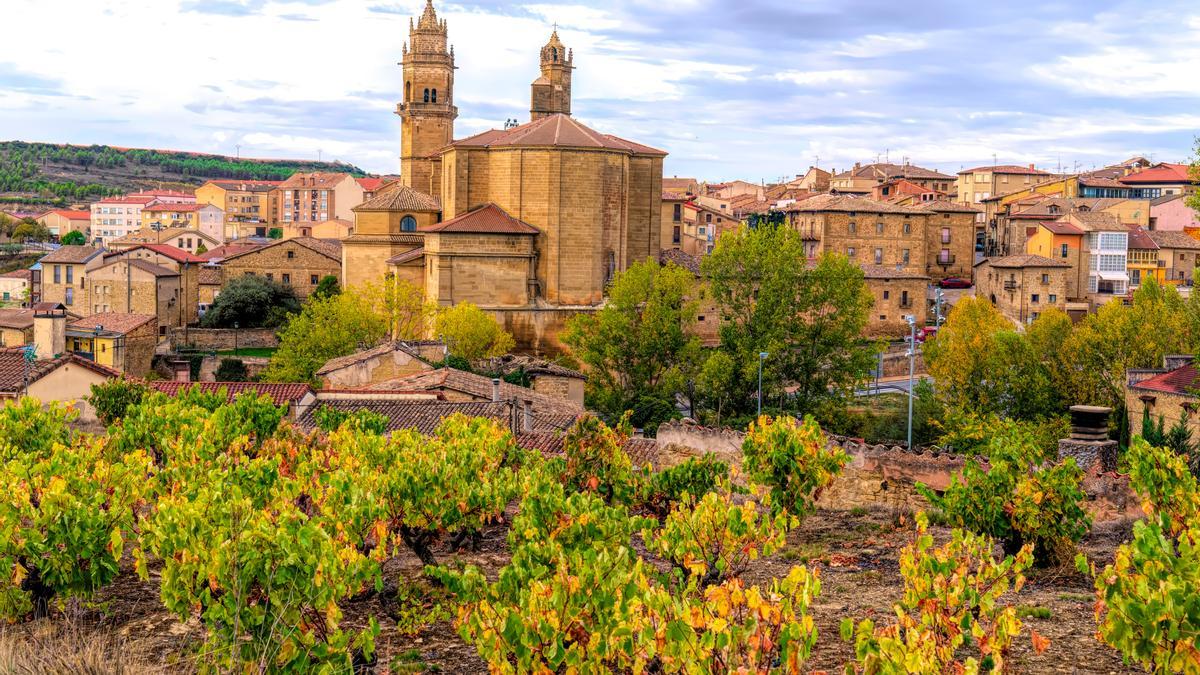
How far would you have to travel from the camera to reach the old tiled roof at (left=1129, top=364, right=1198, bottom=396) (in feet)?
88.3

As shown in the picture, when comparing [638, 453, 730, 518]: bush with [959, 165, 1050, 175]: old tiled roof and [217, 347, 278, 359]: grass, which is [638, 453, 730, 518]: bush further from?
[959, 165, 1050, 175]: old tiled roof

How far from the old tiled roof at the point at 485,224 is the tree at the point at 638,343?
7.91 meters

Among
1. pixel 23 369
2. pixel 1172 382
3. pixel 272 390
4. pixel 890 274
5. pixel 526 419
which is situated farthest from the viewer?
pixel 890 274

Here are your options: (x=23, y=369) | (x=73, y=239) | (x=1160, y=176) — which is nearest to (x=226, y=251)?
(x=73, y=239)

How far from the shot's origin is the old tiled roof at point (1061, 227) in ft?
204

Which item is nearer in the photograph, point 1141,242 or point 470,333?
point 470,333

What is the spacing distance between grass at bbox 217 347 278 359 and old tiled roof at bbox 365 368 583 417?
2890 centimetres

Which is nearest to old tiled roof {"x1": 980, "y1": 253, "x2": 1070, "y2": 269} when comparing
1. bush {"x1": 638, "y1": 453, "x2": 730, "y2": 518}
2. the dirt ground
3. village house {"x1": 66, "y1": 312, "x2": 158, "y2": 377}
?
village house {"x1": 66, "y1": 312, "x2": 158, "y2": 377}

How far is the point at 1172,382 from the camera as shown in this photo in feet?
90.3

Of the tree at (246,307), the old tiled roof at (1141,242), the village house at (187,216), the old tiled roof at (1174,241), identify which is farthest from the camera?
the village house at (187,216)

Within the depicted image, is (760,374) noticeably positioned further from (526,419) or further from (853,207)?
(853,207)

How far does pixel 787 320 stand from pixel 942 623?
30.9 metres

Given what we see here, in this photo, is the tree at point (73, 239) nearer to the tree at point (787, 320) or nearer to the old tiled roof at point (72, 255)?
the old tiled roof at point (72, 255)

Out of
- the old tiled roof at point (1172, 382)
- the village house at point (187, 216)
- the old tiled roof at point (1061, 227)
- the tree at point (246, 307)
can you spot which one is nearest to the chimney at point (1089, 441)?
the old tiled roof at point (1172, 382)
